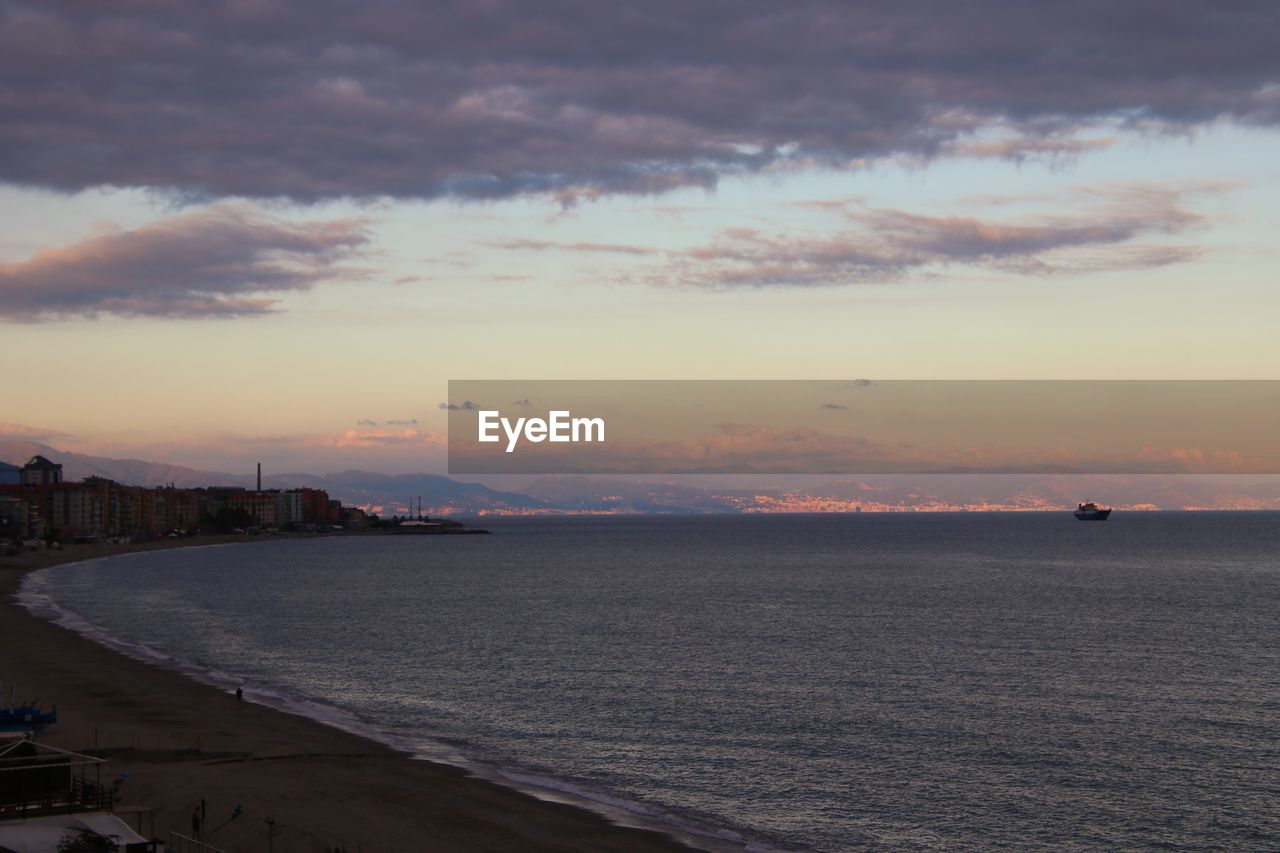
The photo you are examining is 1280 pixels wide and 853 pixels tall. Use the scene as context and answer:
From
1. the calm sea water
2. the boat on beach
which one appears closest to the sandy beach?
the boat on beach

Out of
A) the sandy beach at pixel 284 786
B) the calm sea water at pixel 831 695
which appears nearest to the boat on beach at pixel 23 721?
the sandy beach at pixel 284 786

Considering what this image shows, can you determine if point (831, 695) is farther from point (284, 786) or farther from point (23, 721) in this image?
point (23, 721)

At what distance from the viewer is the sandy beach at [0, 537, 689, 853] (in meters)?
41.4

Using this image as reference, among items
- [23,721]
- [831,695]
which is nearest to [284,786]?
[23,721]

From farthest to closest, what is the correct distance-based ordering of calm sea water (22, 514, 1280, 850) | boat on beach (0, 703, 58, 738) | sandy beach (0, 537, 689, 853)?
boat on beach (0, 703, 58, 738)
calm sea water (22, 514, 1280, 850)
sandy beach (0, 537, 689, 853)

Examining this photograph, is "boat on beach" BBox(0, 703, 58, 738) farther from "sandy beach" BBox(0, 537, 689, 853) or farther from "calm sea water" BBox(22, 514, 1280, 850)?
"calm sea water" BBox(22, 514, 1280, 850)

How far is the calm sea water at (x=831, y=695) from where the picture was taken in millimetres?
46281

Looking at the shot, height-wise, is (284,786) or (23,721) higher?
(23,721)

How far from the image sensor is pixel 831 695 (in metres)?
69.8

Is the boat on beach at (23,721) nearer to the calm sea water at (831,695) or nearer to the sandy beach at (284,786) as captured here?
the sandy beach at (284,786)

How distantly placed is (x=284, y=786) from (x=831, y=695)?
111ft

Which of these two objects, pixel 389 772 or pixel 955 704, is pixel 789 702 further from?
pixel 389 772

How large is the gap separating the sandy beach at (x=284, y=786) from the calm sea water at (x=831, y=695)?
394 centimetres

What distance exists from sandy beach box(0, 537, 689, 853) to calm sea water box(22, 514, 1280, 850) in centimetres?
394
